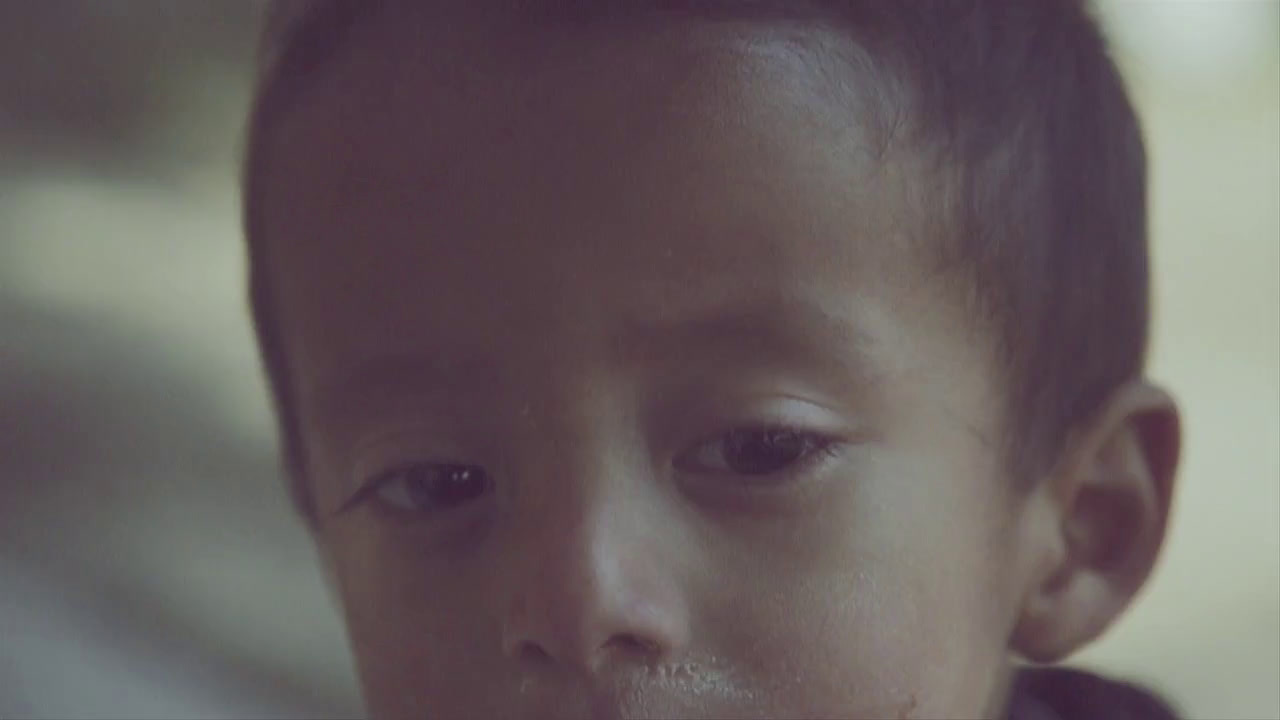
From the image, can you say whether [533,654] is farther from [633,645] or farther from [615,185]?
[615,185]

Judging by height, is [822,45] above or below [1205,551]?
above

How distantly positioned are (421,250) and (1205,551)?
30 cm

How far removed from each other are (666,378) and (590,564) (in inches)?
2.3

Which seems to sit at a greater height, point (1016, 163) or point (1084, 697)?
point (1016, 163)

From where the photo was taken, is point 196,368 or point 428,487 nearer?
point 428,487

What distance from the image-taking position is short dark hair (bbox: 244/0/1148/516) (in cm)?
48

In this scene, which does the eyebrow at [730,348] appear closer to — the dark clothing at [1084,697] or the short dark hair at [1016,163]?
the short dark hair at [1016,163]

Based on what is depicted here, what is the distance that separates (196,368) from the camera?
0.61 meters

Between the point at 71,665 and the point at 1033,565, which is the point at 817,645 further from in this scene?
the point at 71,665

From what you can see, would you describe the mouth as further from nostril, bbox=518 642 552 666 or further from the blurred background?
the blurred background

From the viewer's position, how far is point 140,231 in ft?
1.98

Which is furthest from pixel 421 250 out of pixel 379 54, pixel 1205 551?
pixel 1205 551

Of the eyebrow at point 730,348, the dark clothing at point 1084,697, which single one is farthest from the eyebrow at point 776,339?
the dark clothing at point 1084,697

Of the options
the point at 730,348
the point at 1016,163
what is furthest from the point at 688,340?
the point at 1016,163
